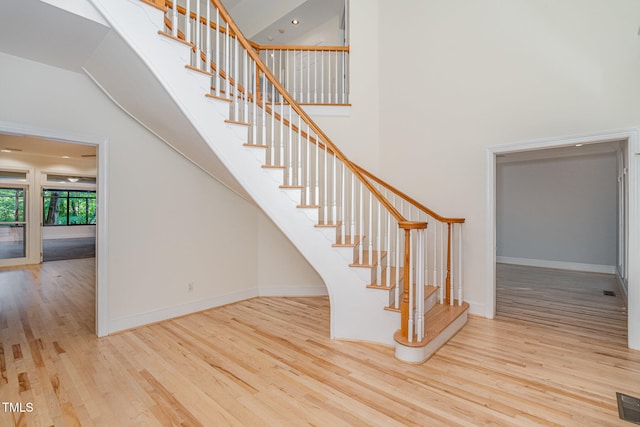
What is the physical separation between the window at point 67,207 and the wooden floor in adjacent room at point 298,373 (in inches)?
416

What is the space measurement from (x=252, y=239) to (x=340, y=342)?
7.11 feet

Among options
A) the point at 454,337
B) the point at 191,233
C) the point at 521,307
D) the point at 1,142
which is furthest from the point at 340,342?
the point at 1,142

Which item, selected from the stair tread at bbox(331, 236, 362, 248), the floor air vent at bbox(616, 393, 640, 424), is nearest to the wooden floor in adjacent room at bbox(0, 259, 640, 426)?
the floor air vent at bbox(616, 393, 640, 424)

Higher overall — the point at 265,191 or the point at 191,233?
the point at 265,191

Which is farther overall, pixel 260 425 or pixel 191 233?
pixel 191 233

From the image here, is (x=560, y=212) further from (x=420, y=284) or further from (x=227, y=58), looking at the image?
(x=227, y=58)

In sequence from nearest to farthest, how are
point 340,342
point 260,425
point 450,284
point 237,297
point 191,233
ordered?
point 260,425, point 340,342, point 450,284, point 191,233, point 237,297

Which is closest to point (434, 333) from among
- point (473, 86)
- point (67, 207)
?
A: point (473, 86)

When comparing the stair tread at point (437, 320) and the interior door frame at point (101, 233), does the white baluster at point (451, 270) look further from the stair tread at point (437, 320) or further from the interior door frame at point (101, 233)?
the interior door frame at point (101, 233)

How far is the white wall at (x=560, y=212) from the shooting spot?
6.06 m

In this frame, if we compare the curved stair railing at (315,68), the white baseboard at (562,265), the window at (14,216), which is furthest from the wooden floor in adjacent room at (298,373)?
the window at (14,216)

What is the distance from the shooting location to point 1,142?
17.1 ft

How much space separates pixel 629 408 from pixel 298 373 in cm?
223

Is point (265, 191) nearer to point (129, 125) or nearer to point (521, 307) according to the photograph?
point (129, 125)
